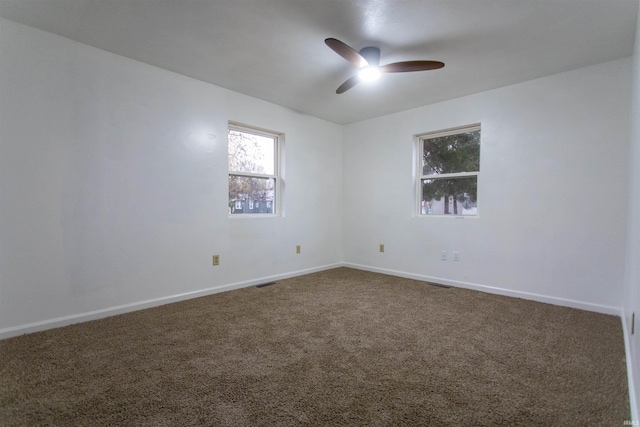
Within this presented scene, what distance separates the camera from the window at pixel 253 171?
3611mm

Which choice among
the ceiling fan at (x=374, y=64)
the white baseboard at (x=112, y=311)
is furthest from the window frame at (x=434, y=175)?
the white baseboard at (x=112, y=311)

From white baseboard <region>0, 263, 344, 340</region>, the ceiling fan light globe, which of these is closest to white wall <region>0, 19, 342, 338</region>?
white baseboard <region>0, 263, 344, 340</region>

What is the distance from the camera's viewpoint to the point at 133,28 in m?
2.24

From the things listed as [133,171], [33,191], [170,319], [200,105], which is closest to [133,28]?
[200,105]

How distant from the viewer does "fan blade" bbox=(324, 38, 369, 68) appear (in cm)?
199

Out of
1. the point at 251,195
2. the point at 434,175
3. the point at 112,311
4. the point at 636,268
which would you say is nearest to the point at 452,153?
the point at 434,175

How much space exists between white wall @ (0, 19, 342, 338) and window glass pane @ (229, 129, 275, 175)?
211mm

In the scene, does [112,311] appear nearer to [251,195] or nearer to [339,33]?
[251,195]

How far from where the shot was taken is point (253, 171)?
3812 millimetres

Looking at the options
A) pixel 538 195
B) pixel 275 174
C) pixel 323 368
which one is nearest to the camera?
pixel 323 368

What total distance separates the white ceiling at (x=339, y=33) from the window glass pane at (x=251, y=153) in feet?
2.42

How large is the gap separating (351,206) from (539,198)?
2489 mm

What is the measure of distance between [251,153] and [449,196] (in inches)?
104

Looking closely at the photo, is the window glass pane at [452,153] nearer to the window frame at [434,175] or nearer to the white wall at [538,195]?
the window frame at [434,175]
